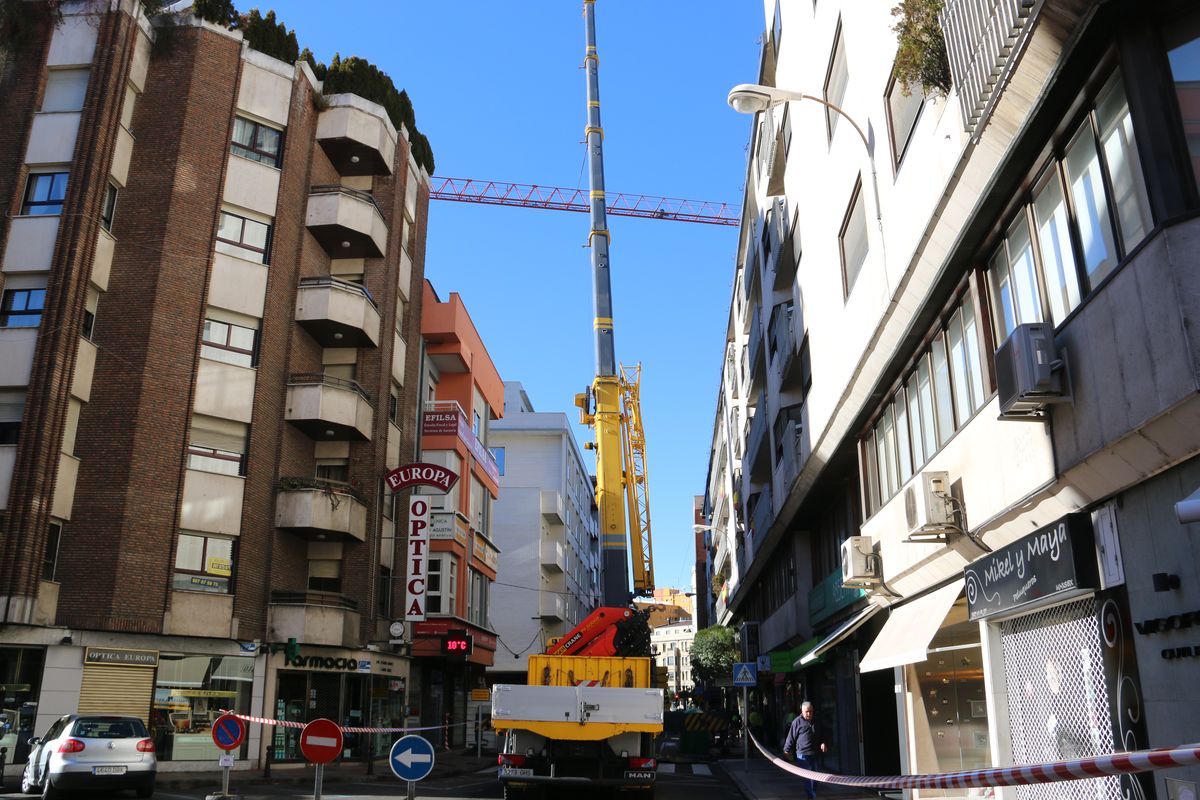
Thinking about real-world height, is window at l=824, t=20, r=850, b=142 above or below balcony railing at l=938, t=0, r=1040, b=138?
above

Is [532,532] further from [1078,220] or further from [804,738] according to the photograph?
[1078,220]

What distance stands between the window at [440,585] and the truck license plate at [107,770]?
62.1 feet

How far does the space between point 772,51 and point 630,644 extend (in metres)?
16.2

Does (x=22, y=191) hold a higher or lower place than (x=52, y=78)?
lower

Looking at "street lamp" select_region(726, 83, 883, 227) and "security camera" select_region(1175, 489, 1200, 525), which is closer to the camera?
"security camera" select_region(1175, 489, 1200, 525)

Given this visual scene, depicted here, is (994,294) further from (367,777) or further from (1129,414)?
(367,777)

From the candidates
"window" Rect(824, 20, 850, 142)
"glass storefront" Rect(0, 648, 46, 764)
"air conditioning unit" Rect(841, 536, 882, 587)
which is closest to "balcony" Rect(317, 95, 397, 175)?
"window" Rect(824, 20, 850, 142)

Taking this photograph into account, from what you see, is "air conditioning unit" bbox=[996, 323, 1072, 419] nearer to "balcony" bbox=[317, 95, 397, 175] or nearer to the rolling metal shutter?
the rolling metal shutter

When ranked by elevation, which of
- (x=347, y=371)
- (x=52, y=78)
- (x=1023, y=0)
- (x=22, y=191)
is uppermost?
(x=52, y=78)

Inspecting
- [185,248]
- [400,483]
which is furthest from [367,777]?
[185,248]

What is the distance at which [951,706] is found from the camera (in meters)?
13.6

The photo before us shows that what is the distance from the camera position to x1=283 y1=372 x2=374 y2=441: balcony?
25766 mm

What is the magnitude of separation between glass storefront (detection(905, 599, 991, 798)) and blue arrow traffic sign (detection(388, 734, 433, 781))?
6.49 metres

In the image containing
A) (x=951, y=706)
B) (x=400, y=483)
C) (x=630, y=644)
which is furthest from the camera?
(x=400, y=483)
